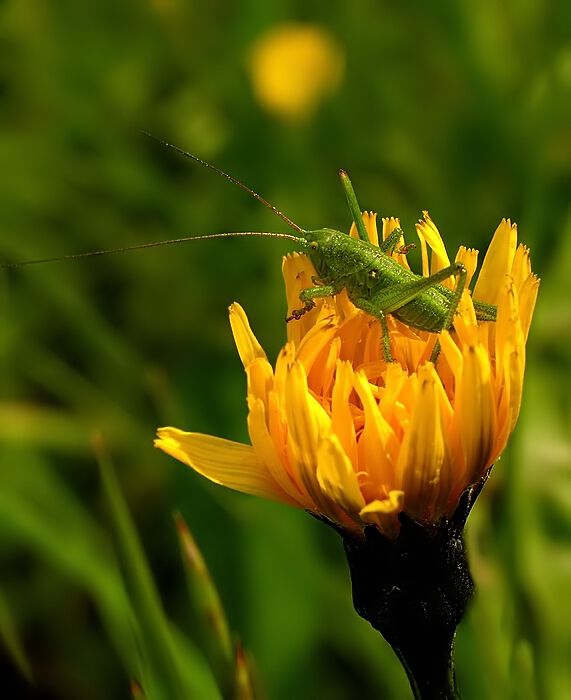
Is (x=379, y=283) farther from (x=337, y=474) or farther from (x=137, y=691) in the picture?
(x=137, y=691)

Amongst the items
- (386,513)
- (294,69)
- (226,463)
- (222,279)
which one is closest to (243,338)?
(226,463)

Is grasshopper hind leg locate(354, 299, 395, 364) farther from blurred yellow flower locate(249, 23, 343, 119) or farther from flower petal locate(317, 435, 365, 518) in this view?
blurred yellow flower locate(249, 23, 343, 119)

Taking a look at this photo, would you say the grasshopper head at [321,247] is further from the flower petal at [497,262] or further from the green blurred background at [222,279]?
the green blurred background at [222,279]

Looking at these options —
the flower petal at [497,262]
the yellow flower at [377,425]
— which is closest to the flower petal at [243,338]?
the yellow flower at [377,425]

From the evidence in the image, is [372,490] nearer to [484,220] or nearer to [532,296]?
[532,296]

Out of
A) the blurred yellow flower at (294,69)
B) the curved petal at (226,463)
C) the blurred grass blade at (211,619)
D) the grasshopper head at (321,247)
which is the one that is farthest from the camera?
the blurred yellow flower at (294,69)

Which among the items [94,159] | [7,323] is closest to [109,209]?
[94,159]

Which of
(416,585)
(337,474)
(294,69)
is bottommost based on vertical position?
(416,585)
